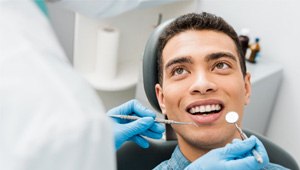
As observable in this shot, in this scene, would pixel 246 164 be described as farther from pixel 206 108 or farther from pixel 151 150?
pixel 151 150

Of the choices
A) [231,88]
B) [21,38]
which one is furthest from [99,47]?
[21,38]

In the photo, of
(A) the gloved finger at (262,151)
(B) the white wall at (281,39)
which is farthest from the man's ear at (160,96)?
(B) the white wall at (281,39)

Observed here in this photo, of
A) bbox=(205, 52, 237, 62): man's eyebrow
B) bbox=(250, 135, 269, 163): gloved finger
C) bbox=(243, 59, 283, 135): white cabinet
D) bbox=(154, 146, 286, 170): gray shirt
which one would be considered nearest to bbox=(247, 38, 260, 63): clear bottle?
bbox=(243, 59, 283, 135): white cabinet

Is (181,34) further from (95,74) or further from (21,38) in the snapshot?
(95,74)

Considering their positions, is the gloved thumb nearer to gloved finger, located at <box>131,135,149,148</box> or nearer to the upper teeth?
the upper teeth

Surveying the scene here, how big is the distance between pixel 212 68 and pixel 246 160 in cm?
34

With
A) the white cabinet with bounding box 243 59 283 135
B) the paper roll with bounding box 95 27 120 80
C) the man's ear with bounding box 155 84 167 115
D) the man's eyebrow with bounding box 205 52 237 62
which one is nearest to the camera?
the man's eyebrow with bounding box 205 52 237 62

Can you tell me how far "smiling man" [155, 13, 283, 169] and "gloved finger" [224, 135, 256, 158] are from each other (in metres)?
0.15

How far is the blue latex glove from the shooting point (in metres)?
1.20

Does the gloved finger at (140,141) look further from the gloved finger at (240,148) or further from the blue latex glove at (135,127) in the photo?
the gloved finger at (240,148)

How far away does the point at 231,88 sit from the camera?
3.73 ft

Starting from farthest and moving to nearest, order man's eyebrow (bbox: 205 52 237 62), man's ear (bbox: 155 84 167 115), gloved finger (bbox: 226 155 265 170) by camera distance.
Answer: man's ear (bbox: 155 84 167 115) → man's eyebrow (bbox: 205 52 237 62) → gloved finger (bbox: 226 155 265 170)

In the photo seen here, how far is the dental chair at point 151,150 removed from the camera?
1.24m

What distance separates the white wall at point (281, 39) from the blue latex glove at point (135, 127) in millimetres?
1092
